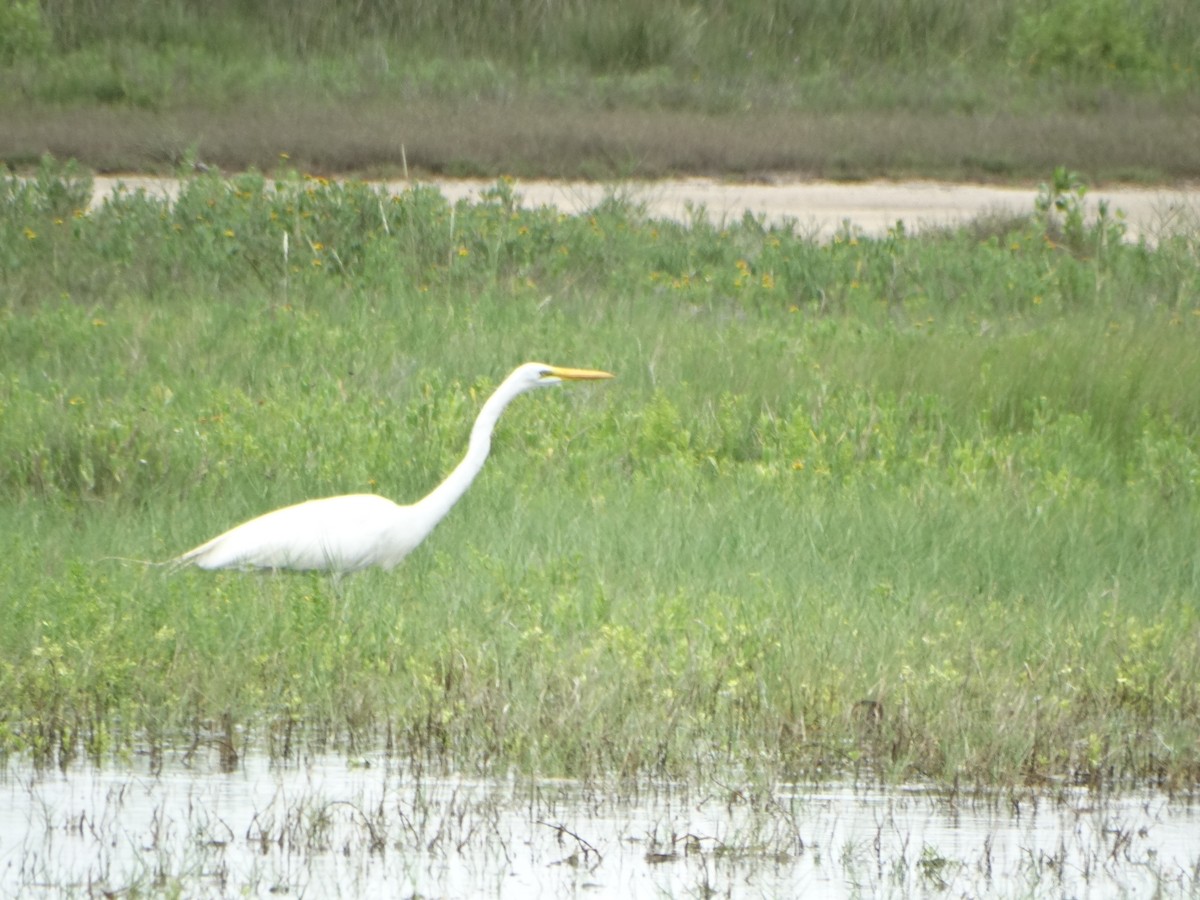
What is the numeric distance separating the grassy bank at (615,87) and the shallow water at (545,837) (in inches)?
524

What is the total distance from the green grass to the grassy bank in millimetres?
6011

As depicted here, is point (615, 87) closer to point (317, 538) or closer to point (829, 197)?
point (829, 197)

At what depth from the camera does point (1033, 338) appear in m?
9.02

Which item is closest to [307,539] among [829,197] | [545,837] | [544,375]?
[544,375]

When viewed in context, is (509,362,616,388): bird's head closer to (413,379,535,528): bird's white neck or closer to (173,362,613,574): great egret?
(413,379,535,528): bird's white neck

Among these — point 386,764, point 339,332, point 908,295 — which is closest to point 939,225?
point 908,295

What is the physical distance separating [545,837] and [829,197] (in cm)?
1355

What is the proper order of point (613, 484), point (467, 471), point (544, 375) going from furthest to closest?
point (613, 484) → point (544, 375) → point (467, 471)

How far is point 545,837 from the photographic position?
418 centimetres

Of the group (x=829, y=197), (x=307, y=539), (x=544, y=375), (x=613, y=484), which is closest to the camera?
(x=307, y=539)

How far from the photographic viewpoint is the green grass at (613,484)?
15.7ft

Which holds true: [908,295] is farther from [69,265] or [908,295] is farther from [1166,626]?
[1166,626]

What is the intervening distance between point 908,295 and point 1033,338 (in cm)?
238

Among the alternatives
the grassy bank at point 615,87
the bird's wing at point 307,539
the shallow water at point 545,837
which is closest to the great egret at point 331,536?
the bird's wing at point 307,539
